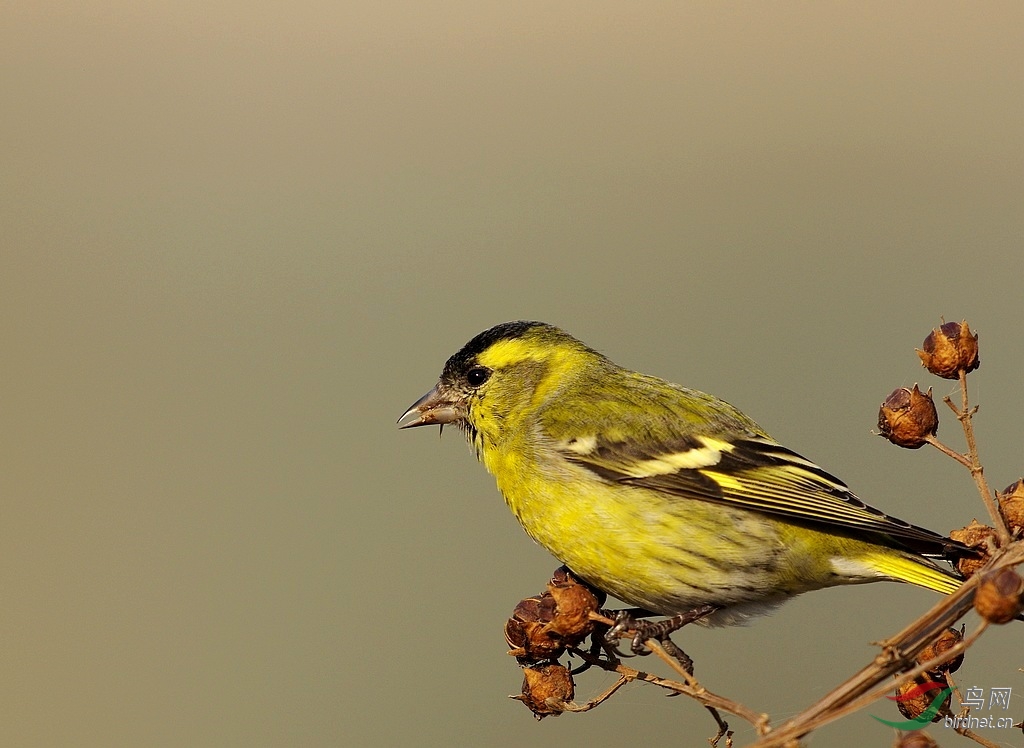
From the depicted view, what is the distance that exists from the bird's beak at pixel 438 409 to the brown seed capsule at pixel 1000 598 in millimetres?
2632

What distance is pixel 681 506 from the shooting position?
11.0 ft

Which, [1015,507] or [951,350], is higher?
[951,350]

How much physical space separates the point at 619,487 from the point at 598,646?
0.88 m

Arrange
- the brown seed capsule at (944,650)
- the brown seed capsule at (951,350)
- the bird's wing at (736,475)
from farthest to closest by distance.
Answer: the bird's wing at (736,475), the brown seed capsule at (951,350), the brown seed capsule at (944,650)

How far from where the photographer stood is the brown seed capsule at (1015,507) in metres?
1.98

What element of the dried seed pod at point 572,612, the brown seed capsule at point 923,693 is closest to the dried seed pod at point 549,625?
the dried seed pod at point 572,612

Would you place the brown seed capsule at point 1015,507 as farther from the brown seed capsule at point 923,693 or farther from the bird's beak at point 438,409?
the bird's beak at point 438,409

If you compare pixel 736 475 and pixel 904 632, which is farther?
pixel 736 475

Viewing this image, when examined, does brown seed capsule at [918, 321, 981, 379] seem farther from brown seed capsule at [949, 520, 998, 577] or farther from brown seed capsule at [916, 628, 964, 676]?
brown seed capsule at [916, 628, 964, 676]

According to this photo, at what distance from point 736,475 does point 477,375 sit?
42.2 inches

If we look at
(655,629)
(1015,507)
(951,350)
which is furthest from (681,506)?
(1015,507)

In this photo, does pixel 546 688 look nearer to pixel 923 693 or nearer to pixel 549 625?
pixel 549 625

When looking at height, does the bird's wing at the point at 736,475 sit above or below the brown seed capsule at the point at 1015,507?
above

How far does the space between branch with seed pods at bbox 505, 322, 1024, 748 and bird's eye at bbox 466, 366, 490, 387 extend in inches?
51.5
